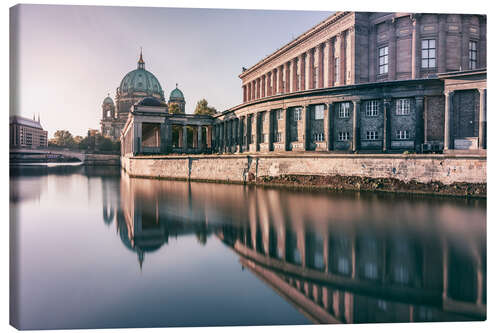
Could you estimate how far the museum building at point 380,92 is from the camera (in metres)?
19.5

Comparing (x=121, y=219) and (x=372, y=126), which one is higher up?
(x=372, y=126)

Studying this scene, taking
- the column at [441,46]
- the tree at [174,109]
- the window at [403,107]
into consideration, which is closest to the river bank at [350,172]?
the window at [403,107]

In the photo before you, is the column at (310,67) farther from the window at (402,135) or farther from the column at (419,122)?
the column at (419,122)

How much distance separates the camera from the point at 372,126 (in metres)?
23.6

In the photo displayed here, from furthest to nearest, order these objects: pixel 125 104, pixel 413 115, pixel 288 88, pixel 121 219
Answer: pixel 125 104
pixel 288 88
pixel 413 115
pixel 121 219

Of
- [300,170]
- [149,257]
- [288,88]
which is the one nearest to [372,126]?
[300,170]

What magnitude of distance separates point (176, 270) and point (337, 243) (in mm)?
4580

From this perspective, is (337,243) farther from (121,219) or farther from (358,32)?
(358,32)

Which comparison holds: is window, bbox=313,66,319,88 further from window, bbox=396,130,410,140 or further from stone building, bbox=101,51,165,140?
stone building, bbox=101,51,165,140

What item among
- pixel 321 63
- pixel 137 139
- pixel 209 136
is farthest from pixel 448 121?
pixel 137 139

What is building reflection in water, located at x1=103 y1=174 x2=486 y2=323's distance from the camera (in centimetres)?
614

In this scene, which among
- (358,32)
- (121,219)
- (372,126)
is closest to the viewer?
(121,219)

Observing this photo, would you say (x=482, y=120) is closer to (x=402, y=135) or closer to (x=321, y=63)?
(x=402, y=135)

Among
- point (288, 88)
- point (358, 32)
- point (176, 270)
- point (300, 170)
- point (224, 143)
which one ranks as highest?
point (358, 32)
